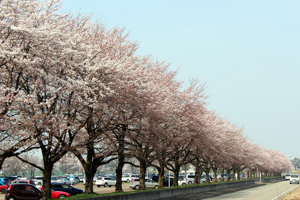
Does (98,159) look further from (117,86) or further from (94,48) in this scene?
(94,48)

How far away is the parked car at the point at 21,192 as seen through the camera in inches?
1138

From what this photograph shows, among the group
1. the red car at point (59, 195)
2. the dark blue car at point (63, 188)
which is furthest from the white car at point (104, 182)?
the red car at point (59, 195)

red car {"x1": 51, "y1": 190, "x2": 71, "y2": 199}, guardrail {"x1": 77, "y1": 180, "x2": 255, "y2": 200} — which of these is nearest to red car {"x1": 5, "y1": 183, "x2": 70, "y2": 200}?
red car {"x1": 51, "y1": 190, "x2": 71, "y2": 199}

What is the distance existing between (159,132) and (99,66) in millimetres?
10056

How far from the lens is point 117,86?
71.7 ft

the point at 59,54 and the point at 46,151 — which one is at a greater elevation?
the point at 59,54

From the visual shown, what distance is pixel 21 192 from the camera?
2925 centimetres

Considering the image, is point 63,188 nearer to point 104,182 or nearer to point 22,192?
point 22,192

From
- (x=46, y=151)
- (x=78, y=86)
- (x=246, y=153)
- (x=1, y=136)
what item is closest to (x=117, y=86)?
(x=78, y=86)

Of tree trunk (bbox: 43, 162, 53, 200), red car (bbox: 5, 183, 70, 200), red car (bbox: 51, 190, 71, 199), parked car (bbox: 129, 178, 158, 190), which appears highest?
tree trunk (bbox: 43, 162, 53, 200)

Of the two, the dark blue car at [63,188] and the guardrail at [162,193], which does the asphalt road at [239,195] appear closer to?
the guardrail at [162,193]

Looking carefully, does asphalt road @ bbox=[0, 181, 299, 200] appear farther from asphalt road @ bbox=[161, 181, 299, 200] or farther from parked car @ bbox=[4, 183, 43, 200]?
parked car @ bbox=[4, 183, 43, 200]

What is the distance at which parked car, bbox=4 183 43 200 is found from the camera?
2892cm

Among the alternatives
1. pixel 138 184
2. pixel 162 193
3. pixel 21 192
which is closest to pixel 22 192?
pixel 21 192
